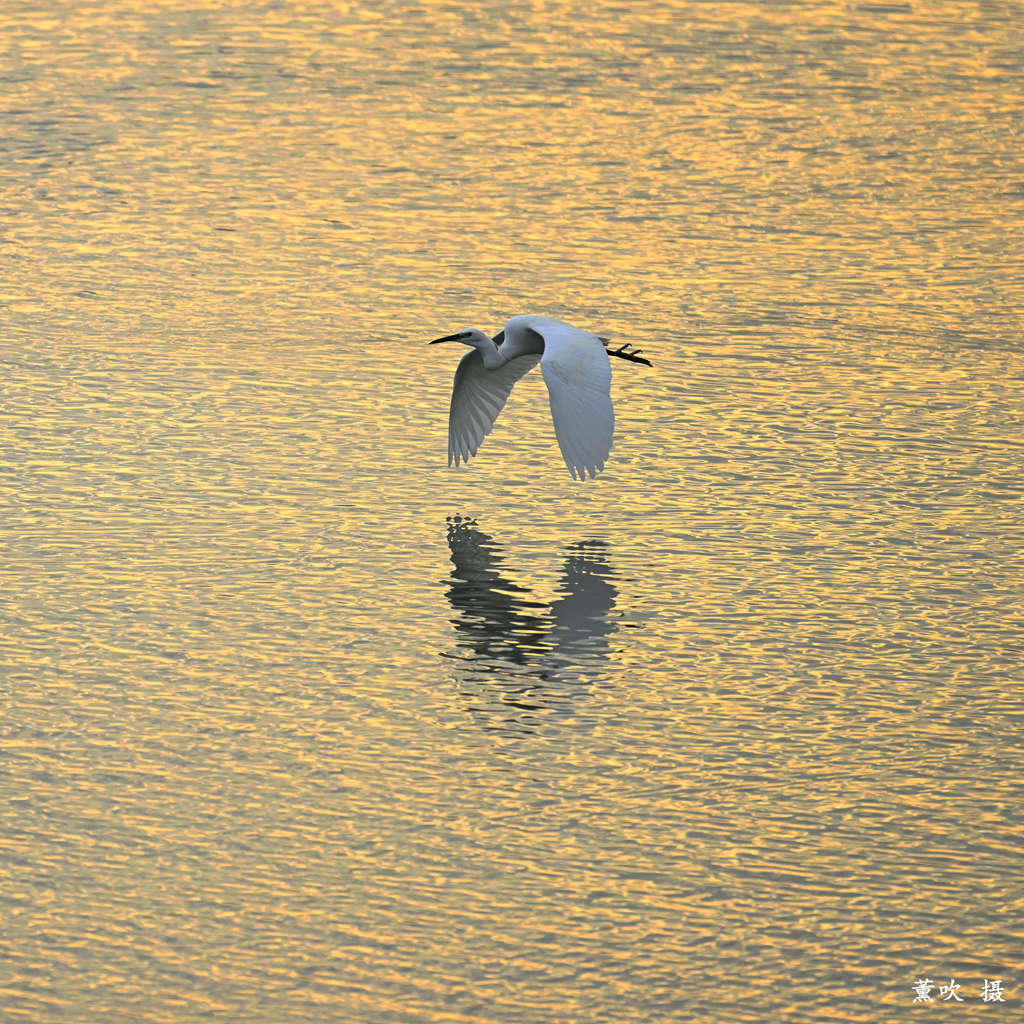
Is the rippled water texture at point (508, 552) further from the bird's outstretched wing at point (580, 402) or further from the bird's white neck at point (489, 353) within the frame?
the bird's white neck at point (489, 353)

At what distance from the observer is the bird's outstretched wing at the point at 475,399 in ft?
33.0

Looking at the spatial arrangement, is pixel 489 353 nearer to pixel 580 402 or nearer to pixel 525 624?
pixel 580 402

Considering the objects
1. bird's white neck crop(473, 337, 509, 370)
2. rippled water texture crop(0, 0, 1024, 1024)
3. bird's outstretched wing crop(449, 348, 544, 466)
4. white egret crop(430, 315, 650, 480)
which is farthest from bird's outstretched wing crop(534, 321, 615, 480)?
bird's outstretched wing crop(449, 348, 544, 466)

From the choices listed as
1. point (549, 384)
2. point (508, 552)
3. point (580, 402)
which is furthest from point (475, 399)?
point (508, 552)

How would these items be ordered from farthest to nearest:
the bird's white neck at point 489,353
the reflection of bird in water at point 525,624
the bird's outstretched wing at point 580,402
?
the bird's white neck at point 489,353
the bird's outstretched wing at point 580,402
the reflection of bird in water at point 525,624

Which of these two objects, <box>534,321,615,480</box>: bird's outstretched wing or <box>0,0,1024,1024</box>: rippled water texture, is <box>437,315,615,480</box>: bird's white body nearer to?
<box>534,321,615,480</box>: bird's outstretched wing

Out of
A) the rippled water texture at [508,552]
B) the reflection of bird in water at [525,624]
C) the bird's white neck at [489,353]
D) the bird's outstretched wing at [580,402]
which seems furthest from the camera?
the bird's white neck at [489,353]

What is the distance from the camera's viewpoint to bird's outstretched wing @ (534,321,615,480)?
927cm

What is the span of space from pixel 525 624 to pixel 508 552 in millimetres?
725

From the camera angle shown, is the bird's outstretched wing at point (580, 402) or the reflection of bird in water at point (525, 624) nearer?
the reflection of bird in water at point (525, 624)

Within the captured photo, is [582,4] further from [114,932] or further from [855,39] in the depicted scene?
[114,932]

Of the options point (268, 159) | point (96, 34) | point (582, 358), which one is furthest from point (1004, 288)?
point (96, 34)

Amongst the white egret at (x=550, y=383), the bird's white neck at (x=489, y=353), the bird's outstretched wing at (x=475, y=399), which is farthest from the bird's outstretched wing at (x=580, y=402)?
the bird's outstretched wing at (x=475, y=399)

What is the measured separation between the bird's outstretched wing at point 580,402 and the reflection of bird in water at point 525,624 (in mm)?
361
